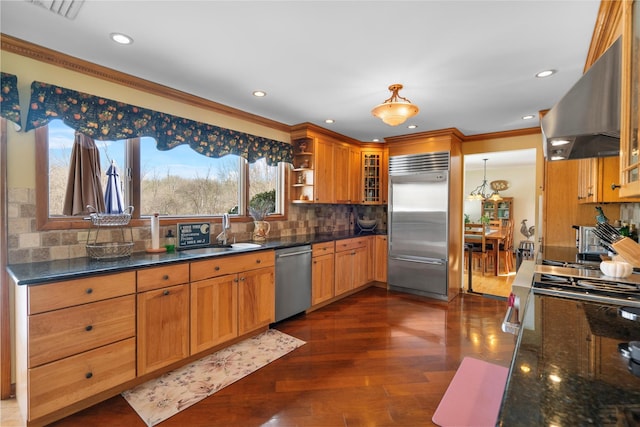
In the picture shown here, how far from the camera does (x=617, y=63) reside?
1220mm

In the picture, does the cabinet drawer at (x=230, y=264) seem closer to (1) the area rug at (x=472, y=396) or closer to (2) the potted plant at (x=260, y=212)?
(2) the potted plant at (x=260, y=212)

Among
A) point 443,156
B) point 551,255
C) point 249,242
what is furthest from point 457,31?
point 249,242

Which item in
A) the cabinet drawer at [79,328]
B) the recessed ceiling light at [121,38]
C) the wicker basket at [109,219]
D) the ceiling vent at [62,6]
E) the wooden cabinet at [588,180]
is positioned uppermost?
the recessed ceiling light at [121,38]

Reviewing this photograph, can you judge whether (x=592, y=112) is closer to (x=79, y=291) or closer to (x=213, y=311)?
(x=213, y=311)

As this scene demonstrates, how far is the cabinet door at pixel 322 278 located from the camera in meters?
3.65

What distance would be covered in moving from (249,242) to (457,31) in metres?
2.75

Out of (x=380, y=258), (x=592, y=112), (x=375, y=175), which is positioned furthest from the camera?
(x=375, y=175)

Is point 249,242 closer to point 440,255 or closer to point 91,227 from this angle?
point 91,227

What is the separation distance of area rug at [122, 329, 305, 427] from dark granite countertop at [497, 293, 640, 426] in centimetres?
202

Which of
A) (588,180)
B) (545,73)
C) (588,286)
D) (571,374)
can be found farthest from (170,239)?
(588,180)

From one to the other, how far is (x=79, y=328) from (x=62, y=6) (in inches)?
72.5

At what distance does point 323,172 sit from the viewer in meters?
4.16

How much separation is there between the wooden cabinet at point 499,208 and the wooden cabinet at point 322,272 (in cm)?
677

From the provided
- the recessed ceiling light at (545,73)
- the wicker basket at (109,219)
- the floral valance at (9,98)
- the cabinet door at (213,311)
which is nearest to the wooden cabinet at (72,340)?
the cabinet door at (213,311)
